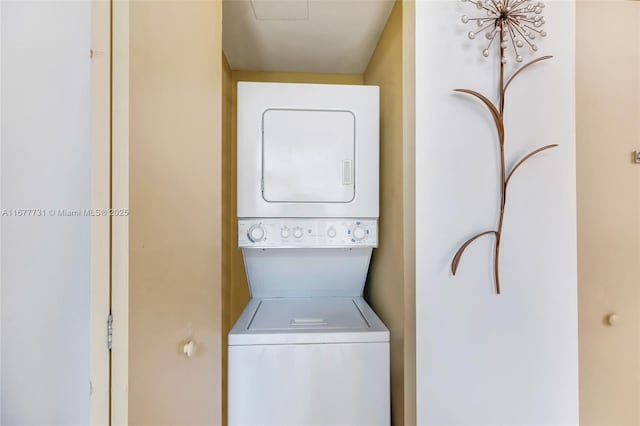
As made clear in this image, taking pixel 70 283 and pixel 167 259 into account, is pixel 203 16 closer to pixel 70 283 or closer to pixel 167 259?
pixel 167 259

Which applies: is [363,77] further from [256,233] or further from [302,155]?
[256,233]

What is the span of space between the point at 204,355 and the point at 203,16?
143cm

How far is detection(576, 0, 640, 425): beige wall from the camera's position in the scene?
4.27ft

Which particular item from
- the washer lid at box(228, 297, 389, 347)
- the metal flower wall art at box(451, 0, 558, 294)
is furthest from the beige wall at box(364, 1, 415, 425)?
the metal flower wall art at box(451, 0, 558, 294)

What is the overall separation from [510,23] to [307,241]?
146 cm

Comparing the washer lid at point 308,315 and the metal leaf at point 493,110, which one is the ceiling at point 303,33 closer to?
the metal leaf at point 493,110

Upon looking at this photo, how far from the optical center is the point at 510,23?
4.13ft

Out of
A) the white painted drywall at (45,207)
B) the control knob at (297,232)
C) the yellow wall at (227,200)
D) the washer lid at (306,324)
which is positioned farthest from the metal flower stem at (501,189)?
the yellow wall at (227,200)

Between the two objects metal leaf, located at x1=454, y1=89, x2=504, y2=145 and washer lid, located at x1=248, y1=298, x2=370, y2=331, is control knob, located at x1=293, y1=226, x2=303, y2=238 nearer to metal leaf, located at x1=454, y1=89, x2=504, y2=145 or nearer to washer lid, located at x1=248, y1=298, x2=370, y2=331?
washer lid, located at x1=248, y1=298, x2=370, y2=331

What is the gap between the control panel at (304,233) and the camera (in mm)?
1666

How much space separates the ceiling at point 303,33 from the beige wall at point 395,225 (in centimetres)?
17

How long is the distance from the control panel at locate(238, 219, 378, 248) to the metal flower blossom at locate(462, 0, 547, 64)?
1.08m

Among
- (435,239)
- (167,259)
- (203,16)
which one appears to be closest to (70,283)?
(167,259)

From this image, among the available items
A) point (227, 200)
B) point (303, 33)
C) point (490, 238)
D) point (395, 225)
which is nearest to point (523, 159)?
point (490, 238)
